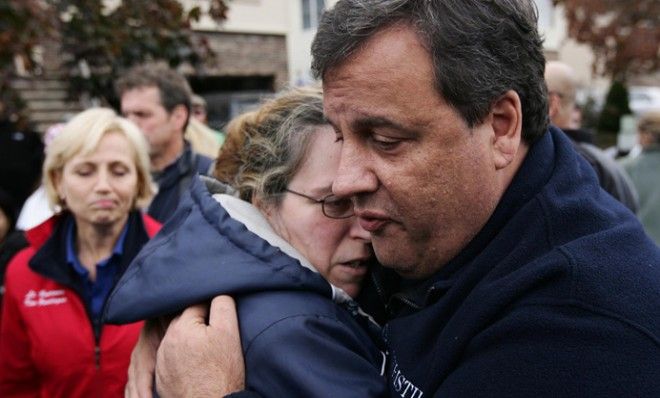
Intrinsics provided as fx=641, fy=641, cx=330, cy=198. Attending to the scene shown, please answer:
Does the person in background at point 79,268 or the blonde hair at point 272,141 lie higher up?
the blonde hair at point 272,141

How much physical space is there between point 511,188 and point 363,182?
31cm

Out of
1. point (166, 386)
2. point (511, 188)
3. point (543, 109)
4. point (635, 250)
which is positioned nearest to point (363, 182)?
point (511, 188)

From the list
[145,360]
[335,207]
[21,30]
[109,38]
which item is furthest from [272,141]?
[109,38]

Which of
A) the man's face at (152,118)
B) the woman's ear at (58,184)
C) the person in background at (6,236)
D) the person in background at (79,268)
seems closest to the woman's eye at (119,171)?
the person in background at (79,268)

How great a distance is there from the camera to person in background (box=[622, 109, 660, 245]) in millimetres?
4719

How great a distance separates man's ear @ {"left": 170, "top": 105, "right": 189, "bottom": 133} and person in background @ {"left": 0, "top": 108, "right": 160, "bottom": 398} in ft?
4.15

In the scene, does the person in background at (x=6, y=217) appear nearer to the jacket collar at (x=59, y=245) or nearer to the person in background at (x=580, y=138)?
the jacket collar at (x=59, y=245)

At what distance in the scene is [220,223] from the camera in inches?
66.2

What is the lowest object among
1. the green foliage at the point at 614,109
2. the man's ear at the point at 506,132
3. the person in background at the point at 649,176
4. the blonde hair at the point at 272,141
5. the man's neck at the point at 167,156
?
the green foliage at the point at 614,109

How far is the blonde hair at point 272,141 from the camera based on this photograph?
184 cm

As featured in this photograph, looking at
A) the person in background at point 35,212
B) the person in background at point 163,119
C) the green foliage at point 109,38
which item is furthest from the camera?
the green foliage at point 109,38

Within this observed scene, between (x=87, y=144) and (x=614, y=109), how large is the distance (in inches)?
717

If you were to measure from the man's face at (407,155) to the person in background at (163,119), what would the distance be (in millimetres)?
2892

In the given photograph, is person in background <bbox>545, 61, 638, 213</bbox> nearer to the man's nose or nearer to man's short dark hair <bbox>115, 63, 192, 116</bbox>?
the man's nose
